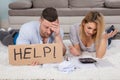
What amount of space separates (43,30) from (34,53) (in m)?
0.24

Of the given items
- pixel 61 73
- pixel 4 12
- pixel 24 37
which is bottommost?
pixel 4 12

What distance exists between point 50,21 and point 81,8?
2717mm

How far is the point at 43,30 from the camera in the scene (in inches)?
71.8

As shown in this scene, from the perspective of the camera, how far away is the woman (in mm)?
1917

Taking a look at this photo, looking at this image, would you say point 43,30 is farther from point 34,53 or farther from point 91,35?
point 91,35

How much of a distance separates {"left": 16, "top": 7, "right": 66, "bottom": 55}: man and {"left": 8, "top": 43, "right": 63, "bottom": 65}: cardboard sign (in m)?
0.19

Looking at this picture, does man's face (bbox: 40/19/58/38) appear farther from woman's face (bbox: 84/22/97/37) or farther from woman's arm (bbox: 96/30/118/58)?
woman's arm (bbox: 96/30/118/58)

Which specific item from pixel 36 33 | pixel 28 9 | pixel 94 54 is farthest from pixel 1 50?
pixel 28 9

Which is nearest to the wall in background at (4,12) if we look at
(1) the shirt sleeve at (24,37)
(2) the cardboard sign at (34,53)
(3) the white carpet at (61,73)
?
(1) the shirt sleeve at (24,37)

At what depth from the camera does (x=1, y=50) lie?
212 cm

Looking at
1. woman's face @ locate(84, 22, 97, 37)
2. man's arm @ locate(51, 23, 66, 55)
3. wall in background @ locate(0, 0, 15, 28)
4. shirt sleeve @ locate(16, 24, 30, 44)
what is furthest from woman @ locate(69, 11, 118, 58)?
wall in background @ locate(0, 0, 15, 28)

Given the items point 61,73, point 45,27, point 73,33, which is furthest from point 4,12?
point 61,73

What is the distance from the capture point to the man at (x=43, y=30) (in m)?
1.76

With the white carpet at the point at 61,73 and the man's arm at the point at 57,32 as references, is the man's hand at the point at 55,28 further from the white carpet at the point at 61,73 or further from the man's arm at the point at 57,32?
the white carpet at the point at 61,73
